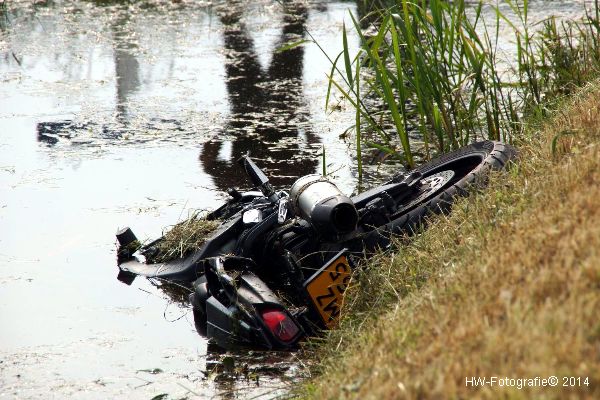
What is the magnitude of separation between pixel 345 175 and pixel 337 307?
2.55 metres

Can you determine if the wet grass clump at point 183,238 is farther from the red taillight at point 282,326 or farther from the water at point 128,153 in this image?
the red taillight at point 282,326

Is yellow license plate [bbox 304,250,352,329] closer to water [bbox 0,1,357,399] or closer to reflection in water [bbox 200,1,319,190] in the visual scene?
water [bbox 0,1,357,399]

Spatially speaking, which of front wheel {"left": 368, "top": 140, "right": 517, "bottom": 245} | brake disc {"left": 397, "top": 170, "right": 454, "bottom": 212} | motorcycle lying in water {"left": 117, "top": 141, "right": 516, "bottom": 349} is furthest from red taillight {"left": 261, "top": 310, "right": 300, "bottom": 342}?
brake disc {"left": 397, "top": 170, "right": 454, "bottom": 212}

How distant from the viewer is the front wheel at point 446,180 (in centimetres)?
521

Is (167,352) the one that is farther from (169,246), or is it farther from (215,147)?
(215,147)

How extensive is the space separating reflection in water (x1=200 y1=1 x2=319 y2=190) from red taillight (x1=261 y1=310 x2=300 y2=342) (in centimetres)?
246

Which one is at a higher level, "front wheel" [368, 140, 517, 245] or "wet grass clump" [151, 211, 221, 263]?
"front wheel" [368, 140, 517, 245]

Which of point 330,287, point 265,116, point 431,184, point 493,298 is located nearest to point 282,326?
point 330,287

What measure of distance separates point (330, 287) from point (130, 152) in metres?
3.77

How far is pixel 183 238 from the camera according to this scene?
5.94m

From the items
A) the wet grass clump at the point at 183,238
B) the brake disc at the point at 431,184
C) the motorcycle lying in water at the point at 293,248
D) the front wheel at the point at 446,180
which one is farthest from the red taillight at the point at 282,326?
the wet grass clump at the point at 183,238

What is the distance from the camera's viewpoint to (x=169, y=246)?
236 inches

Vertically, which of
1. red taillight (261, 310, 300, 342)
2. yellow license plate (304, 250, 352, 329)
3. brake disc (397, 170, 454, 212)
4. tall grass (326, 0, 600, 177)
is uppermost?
tall grass (326, 0, 600, 177)

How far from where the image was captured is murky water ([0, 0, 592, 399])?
4.76 meters
